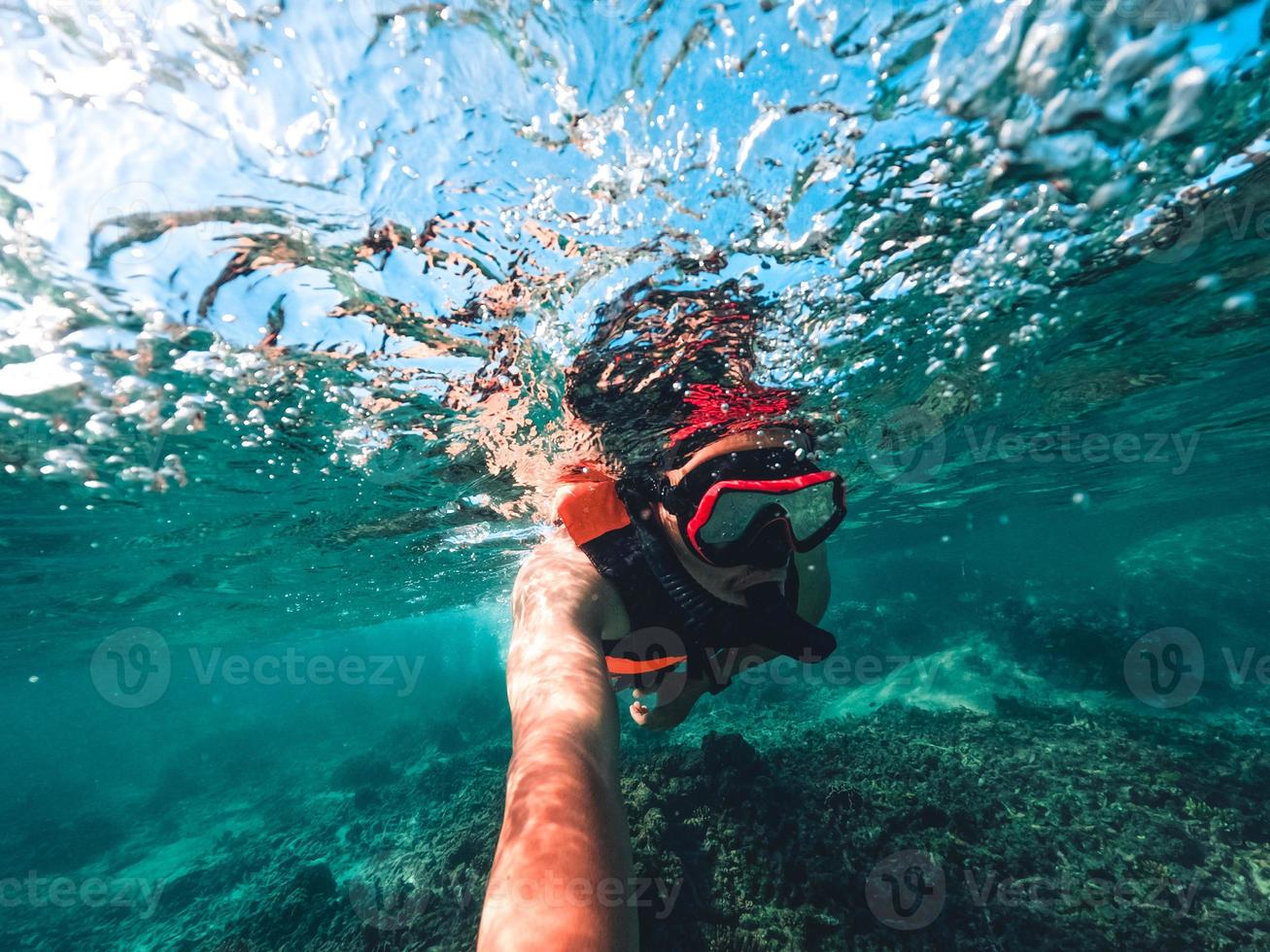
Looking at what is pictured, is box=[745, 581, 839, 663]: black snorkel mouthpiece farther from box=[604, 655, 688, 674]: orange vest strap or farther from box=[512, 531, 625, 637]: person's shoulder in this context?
box=[512, 531, 625, 637]: person's shoulder

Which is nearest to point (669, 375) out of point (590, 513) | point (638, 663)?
point (590, 513)

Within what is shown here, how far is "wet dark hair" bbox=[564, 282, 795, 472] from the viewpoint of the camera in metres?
6.52

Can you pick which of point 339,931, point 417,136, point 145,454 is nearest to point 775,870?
point 339,931

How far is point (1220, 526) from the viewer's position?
2597 centimetres

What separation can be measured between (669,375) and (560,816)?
6.84 metres

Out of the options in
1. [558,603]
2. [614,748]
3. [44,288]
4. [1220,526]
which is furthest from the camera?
[1220,526]

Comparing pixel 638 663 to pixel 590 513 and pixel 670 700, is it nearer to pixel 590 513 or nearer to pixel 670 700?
pixel 590 513

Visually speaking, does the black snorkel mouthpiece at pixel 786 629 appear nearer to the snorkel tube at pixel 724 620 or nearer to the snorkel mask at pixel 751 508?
the snorkel tube at pixel 724 620

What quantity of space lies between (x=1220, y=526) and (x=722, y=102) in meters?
36.2

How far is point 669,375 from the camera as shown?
791 cm

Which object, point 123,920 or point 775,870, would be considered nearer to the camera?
point 775,870

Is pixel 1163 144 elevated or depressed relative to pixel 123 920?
elevated

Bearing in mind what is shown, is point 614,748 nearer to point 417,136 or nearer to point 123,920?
point 417,136

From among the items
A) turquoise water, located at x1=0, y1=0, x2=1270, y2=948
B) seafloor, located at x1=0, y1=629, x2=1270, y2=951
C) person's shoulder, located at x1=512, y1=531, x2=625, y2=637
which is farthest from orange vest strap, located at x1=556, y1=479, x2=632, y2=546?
seafloor, located at x1=0, y1=629, x2=1270, y2=951
